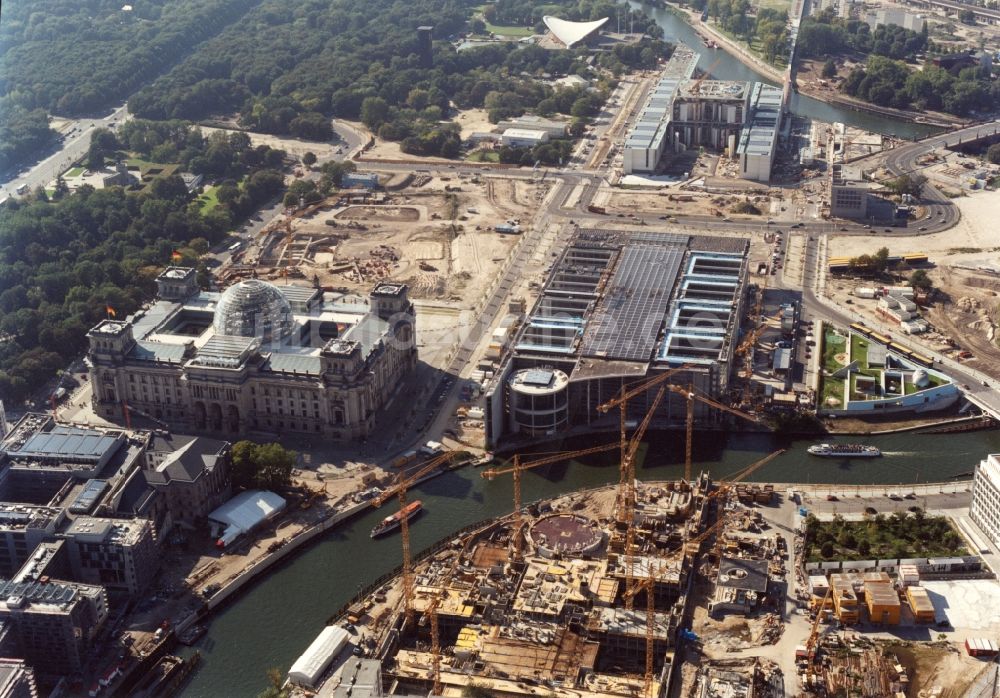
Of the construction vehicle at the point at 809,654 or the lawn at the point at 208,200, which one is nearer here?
the construction vehicle at the point at 809,654

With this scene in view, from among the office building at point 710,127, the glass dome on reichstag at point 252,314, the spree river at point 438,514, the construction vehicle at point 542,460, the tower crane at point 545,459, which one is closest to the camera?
the spree river at point 438,514

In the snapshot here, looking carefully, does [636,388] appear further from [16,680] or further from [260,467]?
[16,680]

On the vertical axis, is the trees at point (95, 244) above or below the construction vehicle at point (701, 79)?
below

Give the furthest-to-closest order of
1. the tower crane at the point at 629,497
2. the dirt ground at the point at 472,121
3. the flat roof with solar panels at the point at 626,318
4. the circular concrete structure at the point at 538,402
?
1. the dirt ground at the point at 472,121
2. the flat roof with solar panels at the point at 626,318
3. the circular concrete structure at the point at 538,402
4. the tower crane at the point at 629,497

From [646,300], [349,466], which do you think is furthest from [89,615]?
[646,300]

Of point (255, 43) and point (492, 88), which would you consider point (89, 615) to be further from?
point (255, 43)

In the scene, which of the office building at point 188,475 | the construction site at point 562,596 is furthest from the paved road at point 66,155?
the construction site at point 562,596

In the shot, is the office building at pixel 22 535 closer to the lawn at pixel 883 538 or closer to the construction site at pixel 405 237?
the construction site at pixel 405 237

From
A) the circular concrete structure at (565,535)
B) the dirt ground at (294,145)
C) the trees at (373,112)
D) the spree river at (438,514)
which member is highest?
the trees at (373,112)
